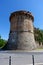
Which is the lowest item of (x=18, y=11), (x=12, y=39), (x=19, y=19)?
(x=12, y=39)

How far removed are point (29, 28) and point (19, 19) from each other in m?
2.95

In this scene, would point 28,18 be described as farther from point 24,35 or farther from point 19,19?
point 24,35

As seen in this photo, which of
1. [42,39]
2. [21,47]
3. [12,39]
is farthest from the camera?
[42,39]

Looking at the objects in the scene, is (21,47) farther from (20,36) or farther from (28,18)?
(28,18)

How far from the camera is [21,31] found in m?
27.3

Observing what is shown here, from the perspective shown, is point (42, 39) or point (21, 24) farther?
point (42, 39)

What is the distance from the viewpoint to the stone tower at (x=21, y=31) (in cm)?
2681

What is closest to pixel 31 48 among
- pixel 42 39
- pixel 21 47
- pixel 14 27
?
pixel 21 47

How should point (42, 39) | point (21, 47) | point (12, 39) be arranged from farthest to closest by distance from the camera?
1. point (42, 39)
2. point (12, 39)
3. point (21, 47)

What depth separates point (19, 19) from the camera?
89.9 ft

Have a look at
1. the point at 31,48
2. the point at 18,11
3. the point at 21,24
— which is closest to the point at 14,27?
the point at 21,24

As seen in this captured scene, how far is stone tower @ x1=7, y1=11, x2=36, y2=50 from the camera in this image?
2681 centimetres

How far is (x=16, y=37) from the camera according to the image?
89.7ft

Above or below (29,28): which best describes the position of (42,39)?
below
